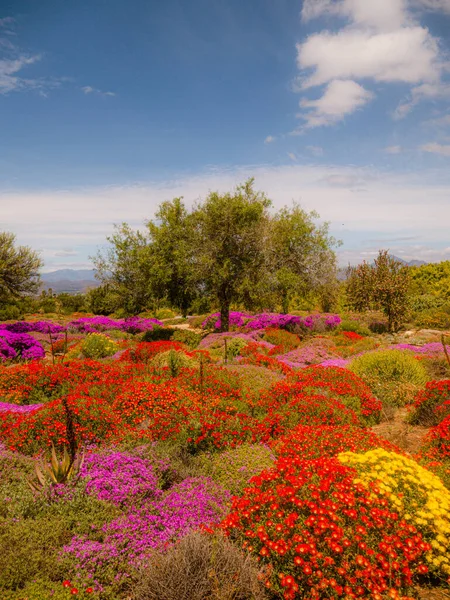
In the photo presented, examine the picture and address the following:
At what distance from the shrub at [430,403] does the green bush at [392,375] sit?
1388mm

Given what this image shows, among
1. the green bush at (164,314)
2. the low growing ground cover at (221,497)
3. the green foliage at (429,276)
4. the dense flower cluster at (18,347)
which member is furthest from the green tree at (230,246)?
the green foliage at (429,276)

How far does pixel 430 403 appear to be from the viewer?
7984 millimetres

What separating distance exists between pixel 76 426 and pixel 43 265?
922 inches

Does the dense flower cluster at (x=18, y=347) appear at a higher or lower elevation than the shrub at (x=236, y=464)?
higher

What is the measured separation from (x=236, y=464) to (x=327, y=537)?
2432mm

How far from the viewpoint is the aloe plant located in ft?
15.9

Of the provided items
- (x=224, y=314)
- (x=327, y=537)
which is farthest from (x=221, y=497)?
(x=224, y=314)

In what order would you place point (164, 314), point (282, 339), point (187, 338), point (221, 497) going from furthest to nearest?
point (164, 314)
point (187, 338)
point (282, 339)
point (221, 497)

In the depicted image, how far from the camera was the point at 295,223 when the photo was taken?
2709 centimetres

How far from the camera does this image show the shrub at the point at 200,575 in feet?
10.6

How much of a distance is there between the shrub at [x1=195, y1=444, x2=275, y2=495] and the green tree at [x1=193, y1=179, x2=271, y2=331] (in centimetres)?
1360

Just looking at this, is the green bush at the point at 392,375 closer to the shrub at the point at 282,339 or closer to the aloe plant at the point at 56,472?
the shrub at the point at 282,339

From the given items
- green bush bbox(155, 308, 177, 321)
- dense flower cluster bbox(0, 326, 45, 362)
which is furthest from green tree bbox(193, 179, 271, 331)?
green bush bbox(155, 308, 177, 321)

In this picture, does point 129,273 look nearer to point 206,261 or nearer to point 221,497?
point 206,261
